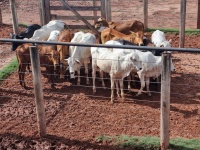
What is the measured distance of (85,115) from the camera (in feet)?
28.5

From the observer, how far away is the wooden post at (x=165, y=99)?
20.7ft

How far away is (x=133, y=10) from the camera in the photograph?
1998 centimetres

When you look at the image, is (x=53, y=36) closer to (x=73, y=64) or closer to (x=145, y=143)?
(x=73, y=64)

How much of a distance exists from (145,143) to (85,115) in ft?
6.36

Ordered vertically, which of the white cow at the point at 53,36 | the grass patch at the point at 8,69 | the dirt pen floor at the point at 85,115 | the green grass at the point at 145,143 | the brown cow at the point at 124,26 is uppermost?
the brown cow at the point at 124,26

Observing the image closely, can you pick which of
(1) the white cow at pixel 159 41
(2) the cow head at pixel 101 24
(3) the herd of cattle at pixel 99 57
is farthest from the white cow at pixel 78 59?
(2) the cow head at pixel 101 24

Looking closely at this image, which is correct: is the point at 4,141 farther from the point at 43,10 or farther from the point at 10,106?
the point at 43,10

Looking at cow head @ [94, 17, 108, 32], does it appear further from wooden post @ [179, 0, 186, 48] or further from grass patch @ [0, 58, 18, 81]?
grass patch @ [0, 58, 18, 81]

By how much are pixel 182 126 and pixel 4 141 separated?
12.0ft

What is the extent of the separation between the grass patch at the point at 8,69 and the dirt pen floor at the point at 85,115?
0.58m

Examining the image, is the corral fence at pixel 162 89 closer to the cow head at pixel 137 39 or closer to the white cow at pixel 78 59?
the white cow at pixel 78 59

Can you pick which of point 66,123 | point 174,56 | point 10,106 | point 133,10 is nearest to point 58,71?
point 10,106

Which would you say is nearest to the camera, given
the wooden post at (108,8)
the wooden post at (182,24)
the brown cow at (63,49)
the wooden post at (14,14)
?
the brown cow at (63,49)

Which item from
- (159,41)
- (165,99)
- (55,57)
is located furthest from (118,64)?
(165,99)
